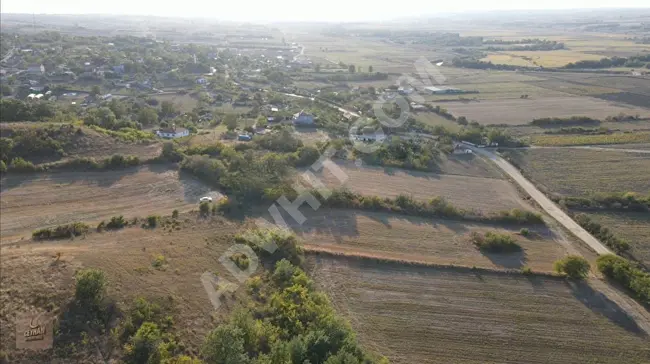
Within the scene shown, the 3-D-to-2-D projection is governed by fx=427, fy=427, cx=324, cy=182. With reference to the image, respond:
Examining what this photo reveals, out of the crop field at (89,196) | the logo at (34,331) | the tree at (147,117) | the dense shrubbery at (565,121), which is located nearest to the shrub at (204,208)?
the crop field at (89,196)

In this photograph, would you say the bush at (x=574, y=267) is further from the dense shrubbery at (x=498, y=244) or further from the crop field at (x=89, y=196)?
the crop field at (x=89, y=196)

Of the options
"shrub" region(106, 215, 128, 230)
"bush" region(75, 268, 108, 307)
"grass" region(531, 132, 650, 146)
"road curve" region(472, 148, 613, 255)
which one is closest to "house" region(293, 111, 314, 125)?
"road curve" region(472, 148, 613, 255)

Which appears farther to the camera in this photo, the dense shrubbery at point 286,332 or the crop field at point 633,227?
the crop field at point 633,227

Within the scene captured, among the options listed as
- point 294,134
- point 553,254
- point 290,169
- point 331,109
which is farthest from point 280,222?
point 331,109

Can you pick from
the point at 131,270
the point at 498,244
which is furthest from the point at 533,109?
the point at 131,270

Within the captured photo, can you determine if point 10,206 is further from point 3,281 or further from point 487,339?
point 487,339

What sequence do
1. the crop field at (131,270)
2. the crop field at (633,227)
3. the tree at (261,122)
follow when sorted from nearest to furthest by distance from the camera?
the crop field at (131,270)
the crop field at (633,227)
the tree at (261,122)

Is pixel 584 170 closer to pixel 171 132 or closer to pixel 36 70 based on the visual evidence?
pixel 171 132

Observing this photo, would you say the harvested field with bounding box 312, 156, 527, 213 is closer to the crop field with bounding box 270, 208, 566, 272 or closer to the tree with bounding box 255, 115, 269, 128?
the crop field with bounding box 270, 208, 566, 272
